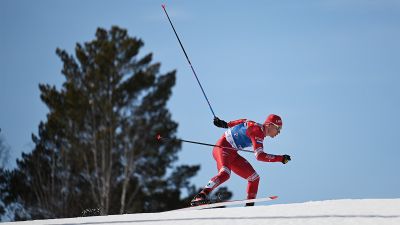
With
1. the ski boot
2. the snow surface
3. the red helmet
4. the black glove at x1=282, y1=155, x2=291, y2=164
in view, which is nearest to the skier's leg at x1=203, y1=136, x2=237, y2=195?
the ski boot

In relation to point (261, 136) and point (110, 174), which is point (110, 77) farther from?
point (261, 136)

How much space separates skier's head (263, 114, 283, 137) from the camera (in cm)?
1219

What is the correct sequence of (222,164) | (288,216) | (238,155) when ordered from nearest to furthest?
(288,216) → (222,164) → (238,155)

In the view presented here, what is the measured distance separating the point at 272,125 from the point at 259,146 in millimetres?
403

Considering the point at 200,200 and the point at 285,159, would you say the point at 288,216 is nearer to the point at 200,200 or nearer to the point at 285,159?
the point at 285,159

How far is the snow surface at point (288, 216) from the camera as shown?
858 cm

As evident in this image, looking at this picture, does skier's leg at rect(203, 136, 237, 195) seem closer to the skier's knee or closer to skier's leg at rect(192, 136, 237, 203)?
skier's leg at rect(192, 136, 237, 203)

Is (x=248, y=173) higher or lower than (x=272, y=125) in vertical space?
lower

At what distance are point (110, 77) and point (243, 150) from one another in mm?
24065

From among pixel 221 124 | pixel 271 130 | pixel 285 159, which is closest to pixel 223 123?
pixel 221 124

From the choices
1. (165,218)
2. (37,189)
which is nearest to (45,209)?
(37,189)

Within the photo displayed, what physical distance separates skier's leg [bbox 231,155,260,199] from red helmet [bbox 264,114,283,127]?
Result: 2.23 feet

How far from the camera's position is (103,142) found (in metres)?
35.0

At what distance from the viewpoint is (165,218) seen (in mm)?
9391
